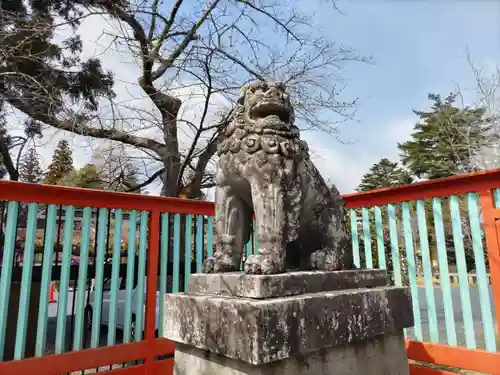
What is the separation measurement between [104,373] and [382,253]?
255 cm

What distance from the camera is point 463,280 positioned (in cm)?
267

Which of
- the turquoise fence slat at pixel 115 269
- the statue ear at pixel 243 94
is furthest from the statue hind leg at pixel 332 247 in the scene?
the turquoise fence slat at pixel 115 269

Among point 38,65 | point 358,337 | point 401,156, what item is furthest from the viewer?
point 401,156

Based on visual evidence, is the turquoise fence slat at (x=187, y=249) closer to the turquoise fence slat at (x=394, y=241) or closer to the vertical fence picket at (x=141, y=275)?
the vertical fence picket at (x=141, y=275)

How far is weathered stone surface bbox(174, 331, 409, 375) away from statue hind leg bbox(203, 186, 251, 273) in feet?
1.61

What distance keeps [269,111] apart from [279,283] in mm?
1028

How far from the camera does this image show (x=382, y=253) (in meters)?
3.30

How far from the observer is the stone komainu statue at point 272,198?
195 centimetres

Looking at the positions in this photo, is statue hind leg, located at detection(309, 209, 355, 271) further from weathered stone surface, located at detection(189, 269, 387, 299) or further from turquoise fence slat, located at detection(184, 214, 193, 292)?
turquoise fence slat, located at detection(184, 214, 193, 292)

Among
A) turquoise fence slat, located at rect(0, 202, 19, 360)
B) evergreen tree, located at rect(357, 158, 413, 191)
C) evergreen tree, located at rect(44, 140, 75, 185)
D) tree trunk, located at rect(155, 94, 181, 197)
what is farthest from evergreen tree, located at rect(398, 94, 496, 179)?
evergreen tree, located at rect(44, 140, 75, 185)

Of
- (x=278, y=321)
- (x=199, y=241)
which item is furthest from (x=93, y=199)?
(x=278, y=321)

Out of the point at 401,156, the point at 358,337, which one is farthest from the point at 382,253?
the point at 401,156

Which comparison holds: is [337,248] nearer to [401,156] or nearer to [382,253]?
[382,253]

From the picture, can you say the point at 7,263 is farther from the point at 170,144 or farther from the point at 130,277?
the point at 170,144
